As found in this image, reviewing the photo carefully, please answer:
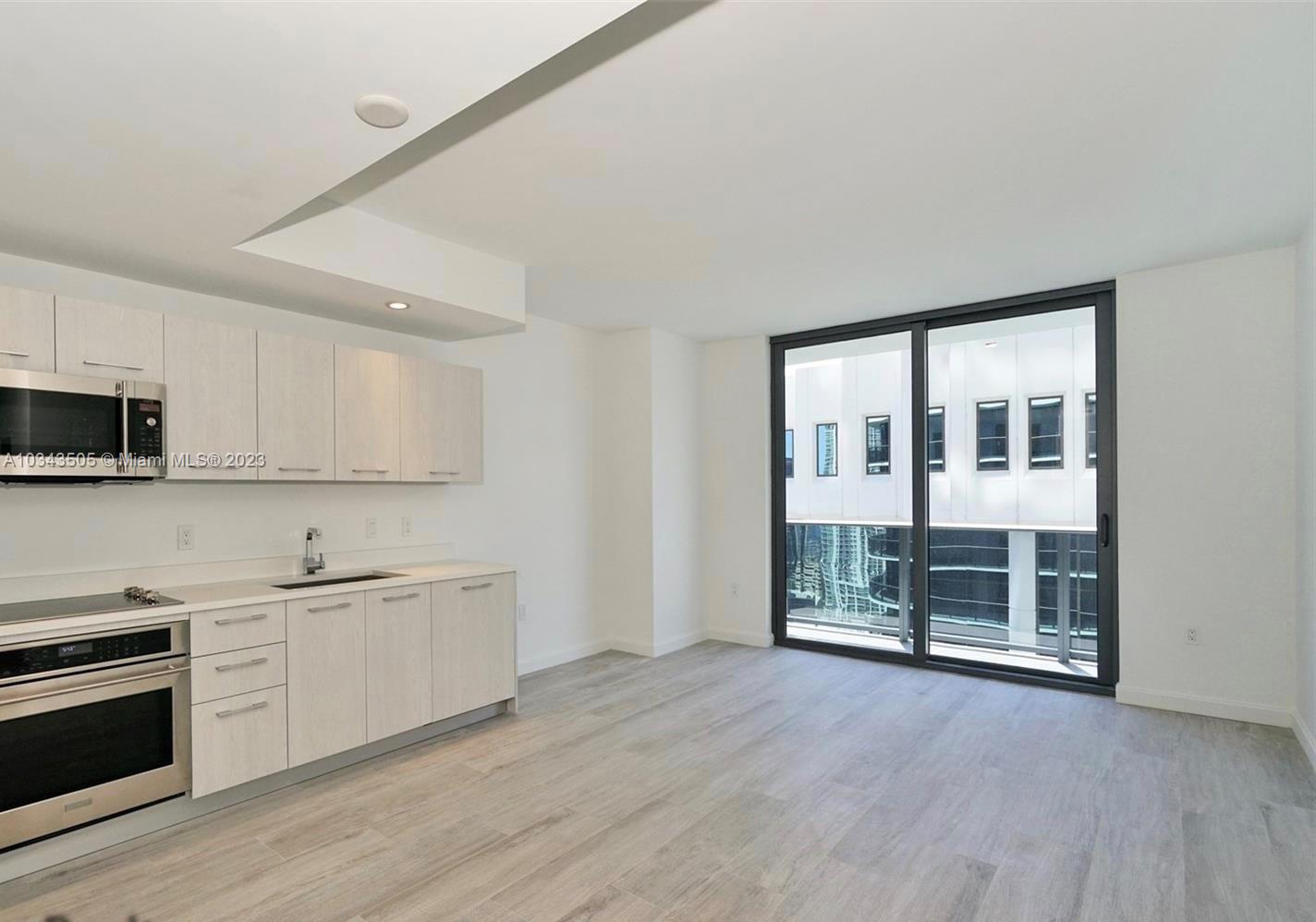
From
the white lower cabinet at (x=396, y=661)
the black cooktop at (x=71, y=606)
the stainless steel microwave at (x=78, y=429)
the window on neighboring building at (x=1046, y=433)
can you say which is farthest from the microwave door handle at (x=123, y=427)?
the window on neighboring building at (x=1046, y=433)

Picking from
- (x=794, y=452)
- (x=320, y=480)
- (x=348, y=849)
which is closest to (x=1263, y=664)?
(x=794, y=452)

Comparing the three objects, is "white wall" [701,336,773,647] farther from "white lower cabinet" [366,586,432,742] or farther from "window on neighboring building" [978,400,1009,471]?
"white lower cabinet" [366,586,432,742]

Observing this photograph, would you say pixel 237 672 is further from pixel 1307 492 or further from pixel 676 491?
pixel 1307 492

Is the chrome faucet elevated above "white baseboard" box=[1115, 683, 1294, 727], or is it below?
above

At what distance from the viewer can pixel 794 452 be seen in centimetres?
593

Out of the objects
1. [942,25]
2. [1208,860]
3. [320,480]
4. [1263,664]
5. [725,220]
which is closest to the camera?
[942,25]

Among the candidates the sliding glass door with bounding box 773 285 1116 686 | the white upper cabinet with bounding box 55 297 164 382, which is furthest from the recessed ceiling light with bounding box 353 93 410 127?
the sliding glass door with bounding box 773 285 1116 686

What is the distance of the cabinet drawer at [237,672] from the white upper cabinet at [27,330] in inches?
50.0

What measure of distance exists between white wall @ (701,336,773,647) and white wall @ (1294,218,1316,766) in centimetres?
327

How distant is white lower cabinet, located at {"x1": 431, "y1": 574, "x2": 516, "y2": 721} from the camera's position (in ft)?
12.1

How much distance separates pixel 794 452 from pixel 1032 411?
1.82 metres

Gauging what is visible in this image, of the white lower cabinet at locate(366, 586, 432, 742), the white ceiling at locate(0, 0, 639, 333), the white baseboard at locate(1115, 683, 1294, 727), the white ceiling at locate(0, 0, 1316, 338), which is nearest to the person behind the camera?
the white ceiling at locate(0, 0, 639, 333)

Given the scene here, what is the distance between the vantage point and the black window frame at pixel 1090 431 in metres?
4.57

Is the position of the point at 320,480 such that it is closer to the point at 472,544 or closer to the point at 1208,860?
the point at 472,544
